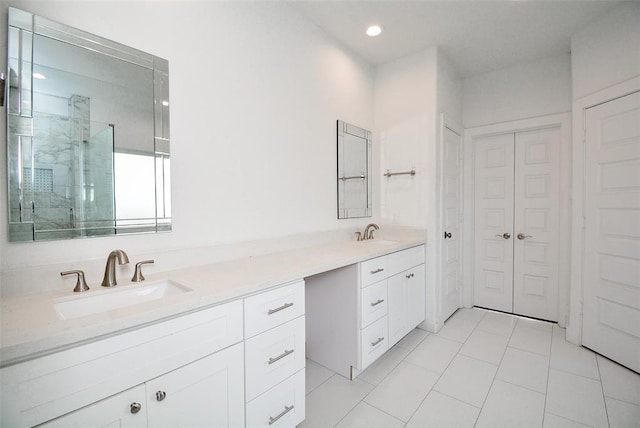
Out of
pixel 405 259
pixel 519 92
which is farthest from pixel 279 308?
pixel 519 92

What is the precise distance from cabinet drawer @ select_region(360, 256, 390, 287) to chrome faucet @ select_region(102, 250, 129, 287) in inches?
51.9

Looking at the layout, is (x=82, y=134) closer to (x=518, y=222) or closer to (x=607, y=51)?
(x=607, y=51)

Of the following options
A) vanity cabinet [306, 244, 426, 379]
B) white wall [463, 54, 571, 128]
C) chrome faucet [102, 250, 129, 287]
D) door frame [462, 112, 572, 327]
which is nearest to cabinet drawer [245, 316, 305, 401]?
vanity cabinet [306, 244, 426, 379]

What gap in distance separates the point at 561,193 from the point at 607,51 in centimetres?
128

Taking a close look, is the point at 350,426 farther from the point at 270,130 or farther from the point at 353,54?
the point at 353,54

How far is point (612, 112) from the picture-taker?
2.18 metres

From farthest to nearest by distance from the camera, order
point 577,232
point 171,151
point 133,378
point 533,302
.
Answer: point 533,302, point 577,232, point 171,151, point 133,378

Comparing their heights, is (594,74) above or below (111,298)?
above

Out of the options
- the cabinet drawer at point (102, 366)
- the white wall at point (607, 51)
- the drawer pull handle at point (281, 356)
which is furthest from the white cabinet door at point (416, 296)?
the white wall at point (607, 51)

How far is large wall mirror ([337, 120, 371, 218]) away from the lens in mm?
2643

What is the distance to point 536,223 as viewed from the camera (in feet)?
10.1

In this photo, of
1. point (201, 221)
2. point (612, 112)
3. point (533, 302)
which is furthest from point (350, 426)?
point (612, 112)

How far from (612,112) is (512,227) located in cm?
138

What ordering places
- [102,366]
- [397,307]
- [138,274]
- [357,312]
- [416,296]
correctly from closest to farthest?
[102,366]
[138,274]
[357,312]
[397,307]
[416,296]
